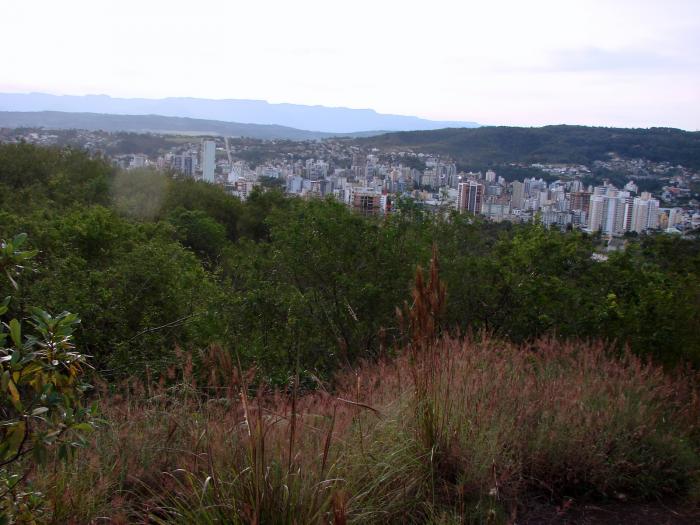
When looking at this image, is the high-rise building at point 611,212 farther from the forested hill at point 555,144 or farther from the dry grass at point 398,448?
the dry grass at point 398,448

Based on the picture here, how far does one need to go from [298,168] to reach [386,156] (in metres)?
4.84

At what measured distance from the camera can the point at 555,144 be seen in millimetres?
29484

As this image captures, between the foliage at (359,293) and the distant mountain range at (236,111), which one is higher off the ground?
the distant mountain range at (236,111)

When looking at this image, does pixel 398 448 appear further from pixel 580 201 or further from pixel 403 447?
pixel 580 201

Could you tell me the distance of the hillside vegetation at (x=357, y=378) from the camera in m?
3.04

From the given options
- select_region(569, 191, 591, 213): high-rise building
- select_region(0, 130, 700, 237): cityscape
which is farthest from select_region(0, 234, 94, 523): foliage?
select_region(569, 191, 591, 213): high-rise building

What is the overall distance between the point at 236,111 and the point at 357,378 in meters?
113

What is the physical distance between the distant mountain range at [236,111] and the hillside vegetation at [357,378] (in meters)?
72.2

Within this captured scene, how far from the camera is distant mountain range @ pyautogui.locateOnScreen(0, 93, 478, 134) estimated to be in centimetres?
8769

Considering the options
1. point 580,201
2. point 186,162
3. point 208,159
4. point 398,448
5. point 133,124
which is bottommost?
point 398,448

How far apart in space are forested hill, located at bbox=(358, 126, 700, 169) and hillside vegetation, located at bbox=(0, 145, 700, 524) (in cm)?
1560

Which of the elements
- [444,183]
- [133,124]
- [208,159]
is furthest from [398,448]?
[133,124]

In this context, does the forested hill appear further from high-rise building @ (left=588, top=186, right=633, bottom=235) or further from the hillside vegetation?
the hillside vegetation

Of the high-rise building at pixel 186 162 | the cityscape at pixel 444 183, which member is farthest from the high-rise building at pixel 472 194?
the high-rise building at pixel 186 162
